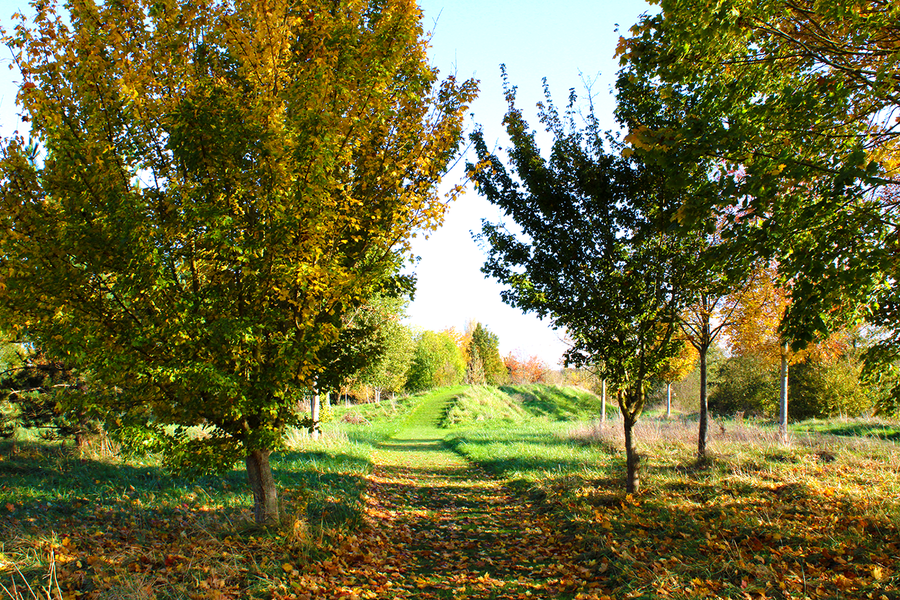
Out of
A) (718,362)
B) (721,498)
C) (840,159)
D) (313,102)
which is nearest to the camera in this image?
(840,159)

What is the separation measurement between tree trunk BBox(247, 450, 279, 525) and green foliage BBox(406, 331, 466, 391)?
31333mm

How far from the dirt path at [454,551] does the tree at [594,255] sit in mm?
2319

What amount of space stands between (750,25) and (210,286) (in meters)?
5.78

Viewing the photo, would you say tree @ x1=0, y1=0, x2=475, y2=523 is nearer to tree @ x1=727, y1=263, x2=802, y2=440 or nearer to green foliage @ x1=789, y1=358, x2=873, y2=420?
tree @ x1=727, y1=263, x2=802, y2=440

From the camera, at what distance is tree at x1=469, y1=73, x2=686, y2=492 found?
7512mm

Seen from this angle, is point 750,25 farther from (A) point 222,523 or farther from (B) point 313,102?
(A) point 222,523

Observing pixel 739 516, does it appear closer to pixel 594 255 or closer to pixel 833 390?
pixel 594 255

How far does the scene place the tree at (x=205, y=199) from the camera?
425 cm

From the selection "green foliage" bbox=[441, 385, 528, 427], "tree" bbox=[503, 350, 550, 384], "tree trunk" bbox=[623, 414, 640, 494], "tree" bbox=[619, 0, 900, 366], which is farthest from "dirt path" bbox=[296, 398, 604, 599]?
"tree" bbox=[503, 350, 550, 384]

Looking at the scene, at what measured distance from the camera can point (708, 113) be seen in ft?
15.5

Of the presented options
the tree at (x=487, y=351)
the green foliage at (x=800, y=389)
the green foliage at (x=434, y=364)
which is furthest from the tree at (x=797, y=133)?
the tree at (x=487, y=351)

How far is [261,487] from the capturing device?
5738 millimetres

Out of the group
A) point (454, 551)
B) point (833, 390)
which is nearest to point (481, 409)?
point (833, 390)

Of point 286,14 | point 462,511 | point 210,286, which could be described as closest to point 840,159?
point 286,14
